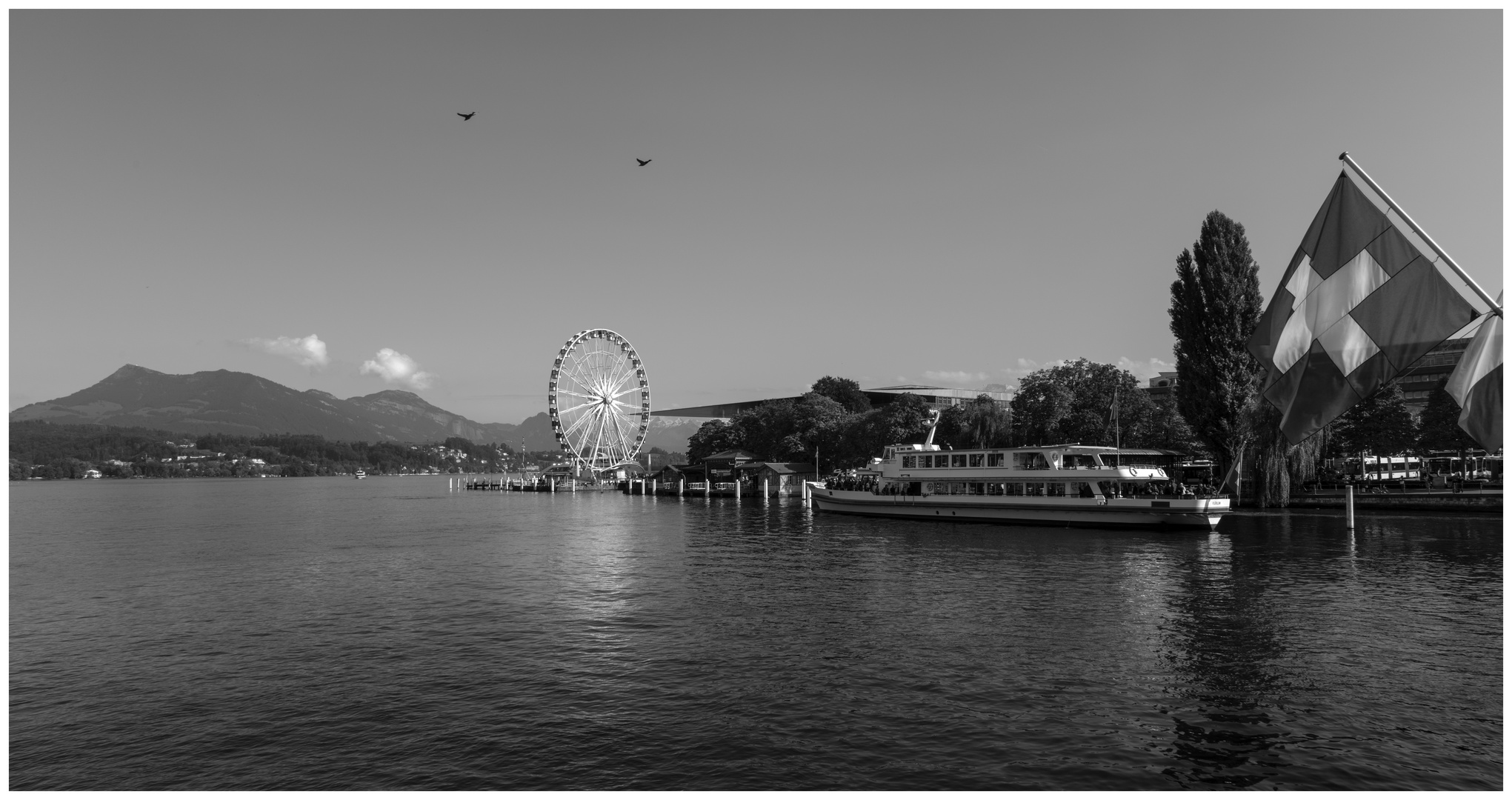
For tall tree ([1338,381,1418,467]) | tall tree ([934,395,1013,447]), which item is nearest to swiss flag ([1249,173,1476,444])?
tall tree ([1338,381,1418,467])

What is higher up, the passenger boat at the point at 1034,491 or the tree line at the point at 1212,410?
the tree line at the point at 1212,410

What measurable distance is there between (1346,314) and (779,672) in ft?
43.0

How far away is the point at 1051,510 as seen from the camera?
57281 mm

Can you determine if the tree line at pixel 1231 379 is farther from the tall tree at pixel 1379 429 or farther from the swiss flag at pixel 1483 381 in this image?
the swiss flag at pixel 1483 381

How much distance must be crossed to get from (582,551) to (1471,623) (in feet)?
120

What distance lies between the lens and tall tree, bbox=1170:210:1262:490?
64.9 meters

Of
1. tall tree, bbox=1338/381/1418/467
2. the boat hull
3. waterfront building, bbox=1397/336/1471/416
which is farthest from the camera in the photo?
waterfront building, bbox=1397/336/1471/416

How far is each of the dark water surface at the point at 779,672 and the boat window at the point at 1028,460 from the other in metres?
16.7

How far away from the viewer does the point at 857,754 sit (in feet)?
51.5

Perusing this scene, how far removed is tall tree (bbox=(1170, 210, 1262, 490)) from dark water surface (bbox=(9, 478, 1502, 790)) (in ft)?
73.2

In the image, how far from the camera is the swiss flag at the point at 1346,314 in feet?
40.5

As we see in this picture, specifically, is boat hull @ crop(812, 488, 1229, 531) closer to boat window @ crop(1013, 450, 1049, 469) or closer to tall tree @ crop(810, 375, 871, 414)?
boat window @ crop(1013, 450, 1049, 469)

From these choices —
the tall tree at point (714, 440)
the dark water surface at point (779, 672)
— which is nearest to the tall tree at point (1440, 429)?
the dark water surface at point (779, 672)

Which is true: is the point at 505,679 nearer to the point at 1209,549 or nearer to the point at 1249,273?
the point at 1209,549
